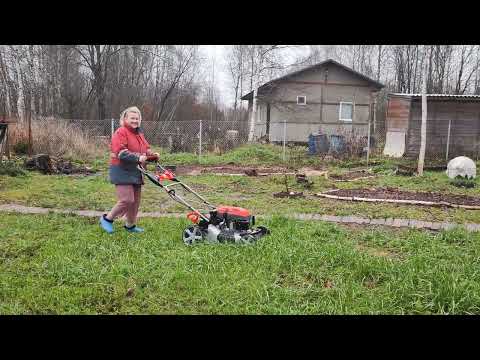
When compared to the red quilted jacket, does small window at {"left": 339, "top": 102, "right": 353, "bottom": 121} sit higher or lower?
higher

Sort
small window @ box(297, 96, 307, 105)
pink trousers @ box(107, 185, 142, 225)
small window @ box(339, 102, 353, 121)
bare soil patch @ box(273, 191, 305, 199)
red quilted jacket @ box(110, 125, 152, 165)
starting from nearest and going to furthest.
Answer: red quilted jacket @ box(110, 125, 152, 165)
pink trousers @ box(107, 185, 142, 225)
bare soil patch @ box(273, 191, 305, 199)
small window @ box(297, 96, 307, 105)
small window @ box(339, 102, 353, 121)

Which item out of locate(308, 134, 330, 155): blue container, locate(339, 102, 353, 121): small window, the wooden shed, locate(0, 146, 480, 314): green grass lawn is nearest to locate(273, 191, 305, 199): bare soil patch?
locate(0, 146, 480, 314): green grass lawn

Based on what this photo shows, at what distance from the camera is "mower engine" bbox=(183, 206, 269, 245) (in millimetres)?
5109

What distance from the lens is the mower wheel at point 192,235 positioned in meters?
5.20

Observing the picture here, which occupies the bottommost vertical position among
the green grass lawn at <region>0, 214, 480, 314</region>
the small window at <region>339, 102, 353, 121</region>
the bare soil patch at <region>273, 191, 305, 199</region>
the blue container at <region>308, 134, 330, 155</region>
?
the green grass lawn at <region>0, 214, 480, 314</region>

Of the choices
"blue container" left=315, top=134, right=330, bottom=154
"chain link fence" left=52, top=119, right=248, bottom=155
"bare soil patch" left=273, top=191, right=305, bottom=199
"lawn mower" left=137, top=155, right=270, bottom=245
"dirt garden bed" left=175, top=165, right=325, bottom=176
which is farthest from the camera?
"chain link fence" left=52, top=119, right=248, bottom=155

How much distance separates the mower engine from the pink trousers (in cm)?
94

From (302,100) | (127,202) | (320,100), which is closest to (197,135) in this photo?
(302,100)

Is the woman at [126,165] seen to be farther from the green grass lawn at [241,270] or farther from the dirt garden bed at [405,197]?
the dirt garden bed at [405,197]

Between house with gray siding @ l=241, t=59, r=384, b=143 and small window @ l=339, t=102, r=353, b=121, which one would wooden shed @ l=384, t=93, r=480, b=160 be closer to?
house with gray siding @ l=241, t=59, r=384, b=143

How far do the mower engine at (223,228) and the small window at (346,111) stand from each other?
76.1 feet
